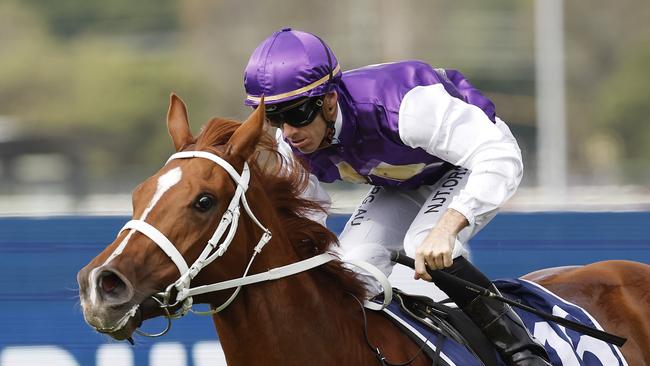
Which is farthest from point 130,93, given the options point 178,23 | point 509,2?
point 509,2

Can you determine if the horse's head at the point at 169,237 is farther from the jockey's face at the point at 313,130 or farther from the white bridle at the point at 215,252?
the jockey's face at the point at 313,130

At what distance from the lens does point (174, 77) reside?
30969mm

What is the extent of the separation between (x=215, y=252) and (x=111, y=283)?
1.00 ft

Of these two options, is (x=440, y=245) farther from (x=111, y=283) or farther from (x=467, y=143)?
(x=111, y=283)

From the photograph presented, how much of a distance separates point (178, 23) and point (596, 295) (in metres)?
31.0

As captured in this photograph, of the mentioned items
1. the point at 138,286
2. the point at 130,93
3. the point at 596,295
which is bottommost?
the point at 130,93

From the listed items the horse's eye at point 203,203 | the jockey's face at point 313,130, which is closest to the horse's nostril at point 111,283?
the horse's eye at point 203,203

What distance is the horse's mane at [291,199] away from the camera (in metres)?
3.25

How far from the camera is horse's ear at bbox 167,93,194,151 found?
326 centimetres

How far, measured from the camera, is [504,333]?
355cm

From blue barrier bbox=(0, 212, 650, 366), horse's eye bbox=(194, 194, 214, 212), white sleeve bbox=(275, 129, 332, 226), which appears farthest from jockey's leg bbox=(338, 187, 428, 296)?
blue barrier bbox=(0, 212, 650, 366)

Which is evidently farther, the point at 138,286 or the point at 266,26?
the point at 266,26

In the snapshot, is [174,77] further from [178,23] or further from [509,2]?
[509,2]

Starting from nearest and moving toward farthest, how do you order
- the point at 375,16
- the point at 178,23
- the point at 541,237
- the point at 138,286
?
the point at 138,286 → the point at 541,237 → the point at 375,16 → the point at 178,23
